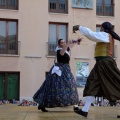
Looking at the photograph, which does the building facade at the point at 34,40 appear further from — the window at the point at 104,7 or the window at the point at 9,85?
the window at the point at 104,7

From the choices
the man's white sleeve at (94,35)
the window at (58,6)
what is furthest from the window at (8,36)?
the man's white sleeve at (94,35)

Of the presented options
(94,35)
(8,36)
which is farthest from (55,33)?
(94,35)

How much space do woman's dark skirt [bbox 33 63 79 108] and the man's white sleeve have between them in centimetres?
188

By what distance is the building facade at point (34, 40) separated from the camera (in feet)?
73.7

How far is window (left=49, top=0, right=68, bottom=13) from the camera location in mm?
23609

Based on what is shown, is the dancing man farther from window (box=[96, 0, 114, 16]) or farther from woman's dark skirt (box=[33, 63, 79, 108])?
window (box=[96, 0, 114, 16])

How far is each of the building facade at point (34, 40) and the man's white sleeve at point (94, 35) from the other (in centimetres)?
1628

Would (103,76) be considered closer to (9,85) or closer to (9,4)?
(9,85)

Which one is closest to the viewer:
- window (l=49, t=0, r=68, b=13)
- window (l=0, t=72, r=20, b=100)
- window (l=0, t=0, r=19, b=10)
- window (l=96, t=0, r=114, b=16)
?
window (l=0, t=72, r=20, b=100)

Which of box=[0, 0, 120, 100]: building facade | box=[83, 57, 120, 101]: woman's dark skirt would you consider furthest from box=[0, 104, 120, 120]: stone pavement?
box=[0, 0, 120, 100]: building facade

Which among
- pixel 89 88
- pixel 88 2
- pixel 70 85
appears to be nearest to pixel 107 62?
pixel 89 88

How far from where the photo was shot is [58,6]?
2372 centimetres

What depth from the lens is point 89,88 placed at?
253 inches

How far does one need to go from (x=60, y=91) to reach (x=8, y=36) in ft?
50.9
